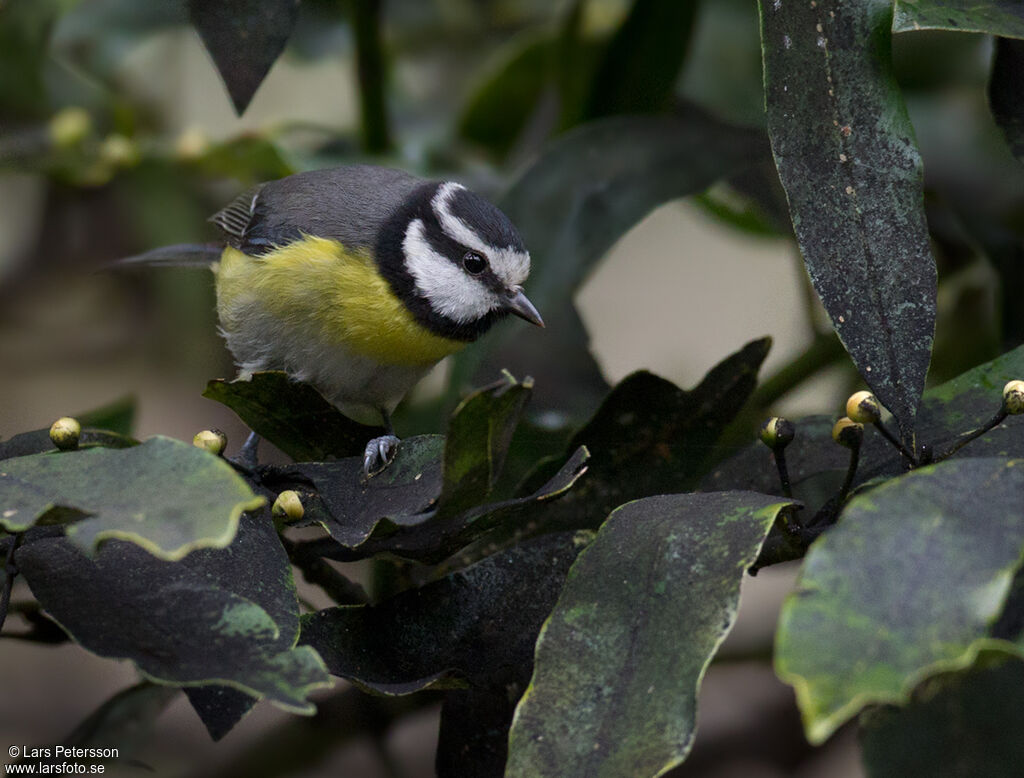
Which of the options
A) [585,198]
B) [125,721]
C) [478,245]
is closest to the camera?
[125,721]

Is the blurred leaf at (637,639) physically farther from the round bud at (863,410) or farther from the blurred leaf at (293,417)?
the blurred leaf at (293,417)

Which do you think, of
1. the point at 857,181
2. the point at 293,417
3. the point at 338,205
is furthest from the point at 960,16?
the point at 338,205

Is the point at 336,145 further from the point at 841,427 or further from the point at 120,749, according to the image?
the point at 841,427

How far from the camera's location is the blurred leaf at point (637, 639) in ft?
2.00

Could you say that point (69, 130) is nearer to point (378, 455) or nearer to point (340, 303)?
point (340, 303)

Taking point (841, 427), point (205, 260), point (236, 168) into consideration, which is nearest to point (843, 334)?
point (841, 427)

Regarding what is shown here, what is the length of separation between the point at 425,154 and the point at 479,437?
1115 millimetres

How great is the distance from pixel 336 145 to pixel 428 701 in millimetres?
948

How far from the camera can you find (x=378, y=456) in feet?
2.93

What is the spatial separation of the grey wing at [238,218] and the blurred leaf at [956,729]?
1204 millimetres

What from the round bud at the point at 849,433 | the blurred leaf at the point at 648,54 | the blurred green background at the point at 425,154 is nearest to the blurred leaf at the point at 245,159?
the blurred green background at the point at 425,154

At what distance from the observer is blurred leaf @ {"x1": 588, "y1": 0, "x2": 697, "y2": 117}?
1437mm

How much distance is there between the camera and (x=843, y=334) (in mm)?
775

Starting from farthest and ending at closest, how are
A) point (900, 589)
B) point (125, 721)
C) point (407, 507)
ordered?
1. point (125, 721)
2. point (407, 507)
3. point (900, 589)
